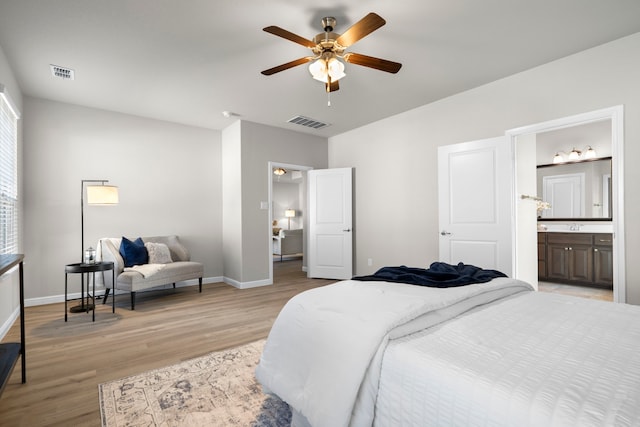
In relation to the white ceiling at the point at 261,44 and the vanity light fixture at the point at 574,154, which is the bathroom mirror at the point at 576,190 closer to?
the vanity light fixture at the point at 574,154

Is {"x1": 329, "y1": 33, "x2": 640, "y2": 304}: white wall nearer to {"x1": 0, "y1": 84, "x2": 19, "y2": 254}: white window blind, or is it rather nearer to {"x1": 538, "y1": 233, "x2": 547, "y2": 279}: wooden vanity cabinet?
{"x1": 538, "y1": 233, "x2": 547, "y2": 279}: wooden vanity cabinet

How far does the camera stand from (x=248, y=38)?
2.79 meters

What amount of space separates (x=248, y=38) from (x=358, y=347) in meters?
2.71

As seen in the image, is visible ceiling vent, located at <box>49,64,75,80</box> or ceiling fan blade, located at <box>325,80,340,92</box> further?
visible ceiling vent, located at <box>49,64,75,80</box>

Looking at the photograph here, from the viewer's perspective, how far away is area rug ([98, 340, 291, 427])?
1694mm

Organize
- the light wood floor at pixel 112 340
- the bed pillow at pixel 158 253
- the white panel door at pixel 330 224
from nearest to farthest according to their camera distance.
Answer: the light wood floor at pixel 112 340
the bed pillow at pixel 158 253
the white panel door at pixel 330 224

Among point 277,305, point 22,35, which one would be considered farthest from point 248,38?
point 277,305

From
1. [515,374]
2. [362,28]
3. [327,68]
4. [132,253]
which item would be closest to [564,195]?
[327,68]

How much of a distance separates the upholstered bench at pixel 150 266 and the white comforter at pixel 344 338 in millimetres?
2833

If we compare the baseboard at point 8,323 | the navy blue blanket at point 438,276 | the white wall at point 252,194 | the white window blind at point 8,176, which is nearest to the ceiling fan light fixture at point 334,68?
the navy blue blanket at point 438,276

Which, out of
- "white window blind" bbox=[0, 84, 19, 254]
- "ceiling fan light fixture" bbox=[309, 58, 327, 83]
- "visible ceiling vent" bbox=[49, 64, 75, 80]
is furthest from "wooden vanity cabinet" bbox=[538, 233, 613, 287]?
"white window blind" bbox=[0, 84, 19, 254]

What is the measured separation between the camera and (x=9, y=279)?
10.6 feet

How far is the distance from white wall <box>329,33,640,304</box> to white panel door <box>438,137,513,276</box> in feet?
0.84

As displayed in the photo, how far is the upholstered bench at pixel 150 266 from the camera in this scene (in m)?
3.84
